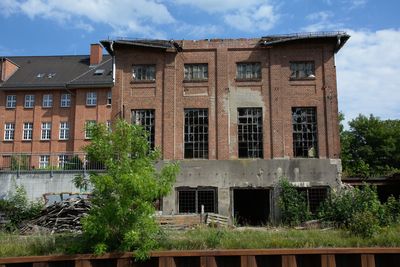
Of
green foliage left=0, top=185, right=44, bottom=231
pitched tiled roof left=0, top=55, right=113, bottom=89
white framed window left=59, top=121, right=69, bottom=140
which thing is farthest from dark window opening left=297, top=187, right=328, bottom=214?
white framed window left=59, top=121, right=69, bottom=140

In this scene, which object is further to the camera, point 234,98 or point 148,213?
point 234,98

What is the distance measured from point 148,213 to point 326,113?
14.8 meters

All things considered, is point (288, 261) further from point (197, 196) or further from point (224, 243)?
point (197, 196)

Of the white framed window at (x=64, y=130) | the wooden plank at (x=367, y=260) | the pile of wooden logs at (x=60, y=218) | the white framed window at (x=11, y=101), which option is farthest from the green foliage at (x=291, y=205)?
the white framed window at (x=11, y=101)

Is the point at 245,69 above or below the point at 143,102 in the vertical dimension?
above

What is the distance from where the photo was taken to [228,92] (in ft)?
79.4

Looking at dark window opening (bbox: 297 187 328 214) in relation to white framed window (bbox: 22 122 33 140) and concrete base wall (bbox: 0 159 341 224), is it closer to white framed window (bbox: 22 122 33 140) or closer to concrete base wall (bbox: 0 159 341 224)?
concrete base wall (bbox: 0 159 341 224)

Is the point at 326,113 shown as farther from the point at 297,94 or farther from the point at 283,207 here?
the point at 283,207

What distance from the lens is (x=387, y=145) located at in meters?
48.8

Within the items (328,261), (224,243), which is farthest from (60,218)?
(328,261)

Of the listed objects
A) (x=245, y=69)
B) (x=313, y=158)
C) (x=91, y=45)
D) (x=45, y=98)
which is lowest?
(x=313, y=158)

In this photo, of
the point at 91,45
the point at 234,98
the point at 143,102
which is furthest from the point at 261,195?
the point at 91,45

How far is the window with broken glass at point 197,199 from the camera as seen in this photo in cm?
2328

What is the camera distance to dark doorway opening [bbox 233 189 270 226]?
24161mm
